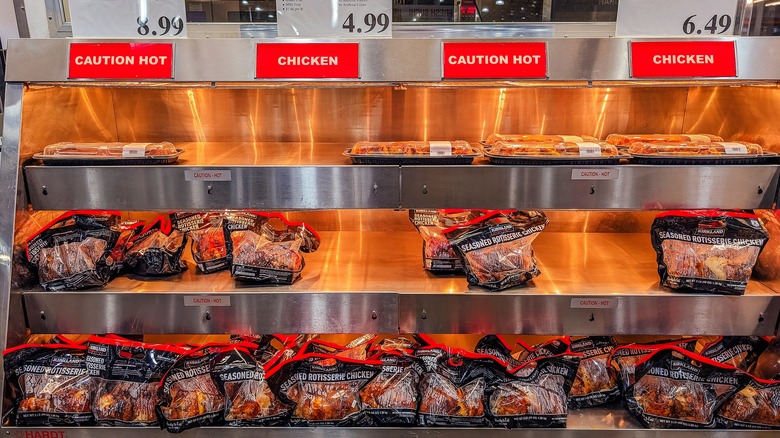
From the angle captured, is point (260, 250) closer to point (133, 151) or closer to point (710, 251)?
point (133, 151)

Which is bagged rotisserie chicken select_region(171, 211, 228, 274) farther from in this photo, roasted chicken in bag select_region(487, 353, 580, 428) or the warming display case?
roasted chicken in bag select_region(487, 353, 580, 428)

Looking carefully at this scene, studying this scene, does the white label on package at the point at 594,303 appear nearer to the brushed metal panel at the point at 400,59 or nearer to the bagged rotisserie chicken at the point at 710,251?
the bagged rotisserie chicken at the point at 710,251

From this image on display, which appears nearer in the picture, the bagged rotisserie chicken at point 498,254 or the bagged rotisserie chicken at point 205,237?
the bagged rotisserie chicken at point 498,254

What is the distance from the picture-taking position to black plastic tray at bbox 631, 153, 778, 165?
58.6 inches

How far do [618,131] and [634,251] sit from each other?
464 mm

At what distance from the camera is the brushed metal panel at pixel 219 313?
1.55m

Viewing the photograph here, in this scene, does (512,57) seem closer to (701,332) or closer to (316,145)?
(316,145)

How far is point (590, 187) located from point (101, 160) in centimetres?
143

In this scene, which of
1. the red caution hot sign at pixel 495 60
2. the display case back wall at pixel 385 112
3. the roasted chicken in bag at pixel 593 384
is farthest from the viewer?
the display case back wall at pixel 385 112

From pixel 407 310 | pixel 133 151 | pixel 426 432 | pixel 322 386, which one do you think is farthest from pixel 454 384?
pixel 133 151

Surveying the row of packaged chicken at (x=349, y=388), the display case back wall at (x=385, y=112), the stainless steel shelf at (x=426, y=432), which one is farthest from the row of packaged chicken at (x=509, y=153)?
the stainless steel shelf at (x=426, y=432)

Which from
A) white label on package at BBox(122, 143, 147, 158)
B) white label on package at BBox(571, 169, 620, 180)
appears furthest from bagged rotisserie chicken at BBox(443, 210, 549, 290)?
white label on package at BBox(122, 143, 147, 158)

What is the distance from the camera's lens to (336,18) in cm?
146

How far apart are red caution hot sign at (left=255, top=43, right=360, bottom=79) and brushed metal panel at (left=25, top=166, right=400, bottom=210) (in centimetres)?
26
